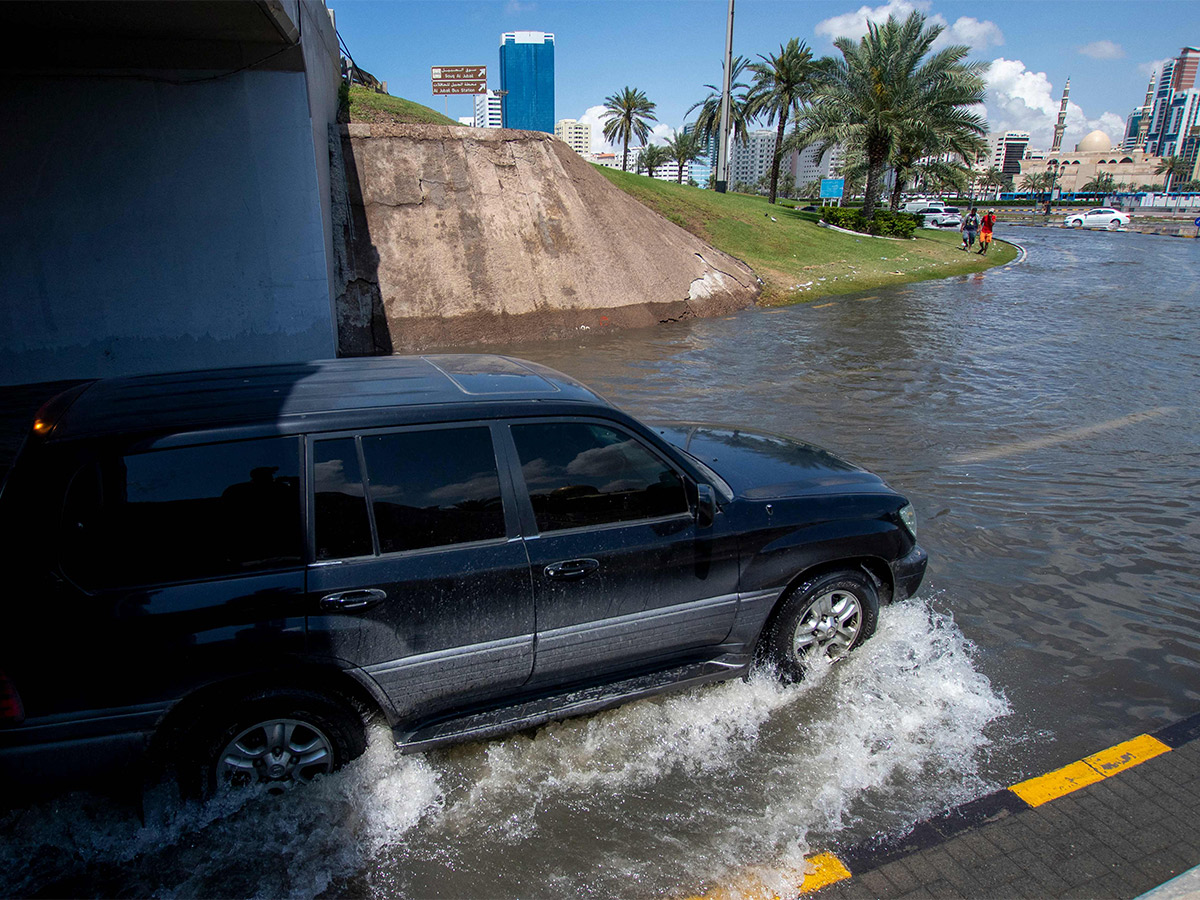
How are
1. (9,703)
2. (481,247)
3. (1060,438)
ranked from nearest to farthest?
(9,703) → (1060,438) → (481,247)

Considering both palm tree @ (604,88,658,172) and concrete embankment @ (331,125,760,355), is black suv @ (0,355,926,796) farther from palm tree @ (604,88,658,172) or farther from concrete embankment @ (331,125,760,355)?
palm tree @ (604,88,658,172)

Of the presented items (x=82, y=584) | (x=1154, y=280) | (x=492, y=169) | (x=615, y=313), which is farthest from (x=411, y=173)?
(x=1154, y=280)

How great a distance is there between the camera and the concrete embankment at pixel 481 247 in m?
13.8

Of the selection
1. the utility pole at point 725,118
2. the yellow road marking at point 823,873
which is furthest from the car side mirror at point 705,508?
the utility pole at point 725,118

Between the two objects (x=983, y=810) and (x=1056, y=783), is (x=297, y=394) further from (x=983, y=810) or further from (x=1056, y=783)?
(x=1056, y=783)

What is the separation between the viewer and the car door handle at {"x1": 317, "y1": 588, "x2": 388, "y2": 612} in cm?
287

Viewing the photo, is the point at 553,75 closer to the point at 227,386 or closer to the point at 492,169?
the point at 492,169

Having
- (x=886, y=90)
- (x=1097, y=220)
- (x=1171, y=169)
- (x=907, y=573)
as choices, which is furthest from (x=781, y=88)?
(x=1171, y=169)

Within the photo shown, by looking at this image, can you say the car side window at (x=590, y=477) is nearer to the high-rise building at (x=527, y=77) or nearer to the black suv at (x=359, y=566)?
the black suv at (x=359, y=566)

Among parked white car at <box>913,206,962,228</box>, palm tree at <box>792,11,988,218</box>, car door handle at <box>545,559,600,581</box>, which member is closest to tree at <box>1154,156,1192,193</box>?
parked white car at <box>913,206,962,228</box>

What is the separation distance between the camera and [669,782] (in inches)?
131

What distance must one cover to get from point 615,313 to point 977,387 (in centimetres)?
746

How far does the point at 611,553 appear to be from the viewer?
3299 millimetres

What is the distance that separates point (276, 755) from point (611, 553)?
159 cm
